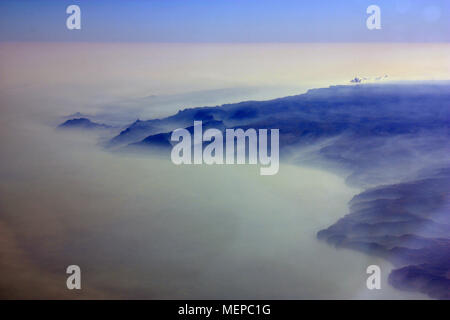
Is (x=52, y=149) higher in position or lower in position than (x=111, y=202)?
higher

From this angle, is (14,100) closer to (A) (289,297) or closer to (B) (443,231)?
(A) (289,297)

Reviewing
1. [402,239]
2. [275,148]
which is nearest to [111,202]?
[275,148]

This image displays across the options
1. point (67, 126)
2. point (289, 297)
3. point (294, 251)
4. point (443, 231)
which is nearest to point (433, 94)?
point (443, 231)

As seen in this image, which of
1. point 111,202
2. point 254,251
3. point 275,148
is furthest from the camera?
point 275,148
